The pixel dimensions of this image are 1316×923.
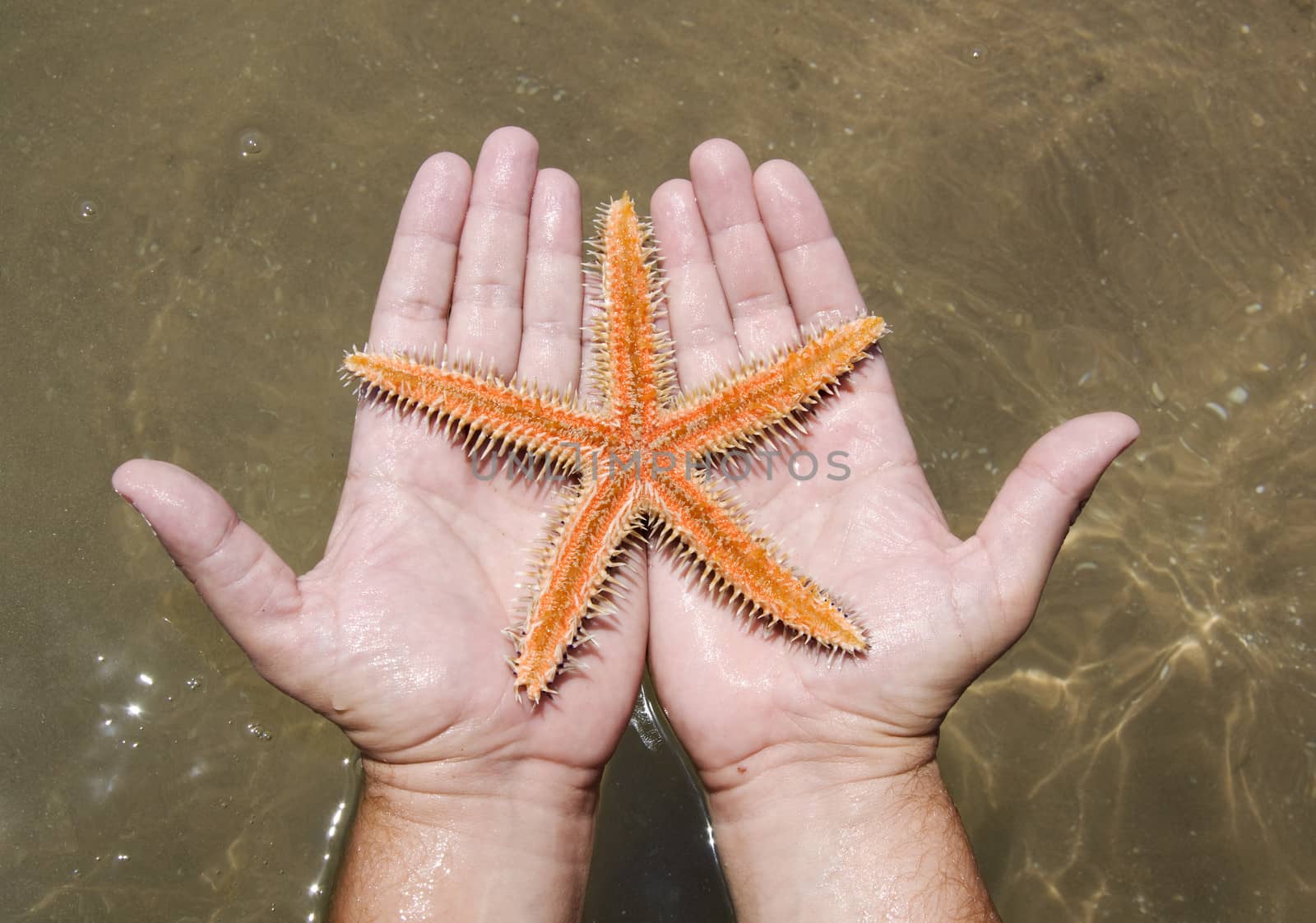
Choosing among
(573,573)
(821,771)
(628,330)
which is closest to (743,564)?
(573,573)

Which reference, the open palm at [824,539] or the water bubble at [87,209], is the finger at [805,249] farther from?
the water bubble at [87,209]

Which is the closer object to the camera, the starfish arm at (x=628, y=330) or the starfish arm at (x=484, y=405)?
the starfish arm at (x=484, y=405)

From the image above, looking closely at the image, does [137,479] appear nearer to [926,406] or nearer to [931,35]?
[926,406]

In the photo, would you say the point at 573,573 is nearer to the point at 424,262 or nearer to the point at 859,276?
the point at 424,262

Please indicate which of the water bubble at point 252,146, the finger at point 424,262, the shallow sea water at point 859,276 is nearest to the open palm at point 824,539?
the shallow sea water at point 859,276

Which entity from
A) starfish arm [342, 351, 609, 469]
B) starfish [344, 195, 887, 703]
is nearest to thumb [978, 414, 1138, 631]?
starfish [344, 195, 887, 703]
